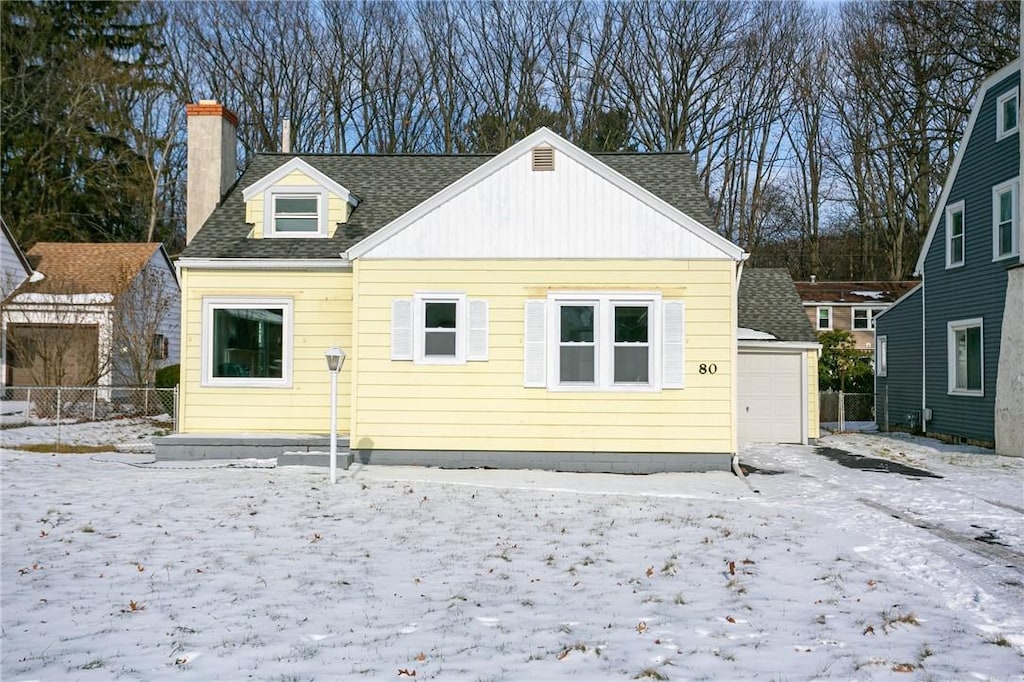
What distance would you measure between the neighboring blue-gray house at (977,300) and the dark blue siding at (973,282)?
22mm

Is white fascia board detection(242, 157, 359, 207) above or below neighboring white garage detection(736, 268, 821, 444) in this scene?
above

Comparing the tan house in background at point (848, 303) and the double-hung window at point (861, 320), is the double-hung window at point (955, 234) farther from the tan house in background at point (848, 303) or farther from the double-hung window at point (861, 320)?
A: the double-hung window at point (861, 320)

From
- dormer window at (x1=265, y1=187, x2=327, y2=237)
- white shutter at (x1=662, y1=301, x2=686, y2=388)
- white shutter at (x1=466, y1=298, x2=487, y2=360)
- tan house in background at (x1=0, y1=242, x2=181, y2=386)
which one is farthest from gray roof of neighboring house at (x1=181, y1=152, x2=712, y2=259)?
tan house in background at (x1=0, y1=242, x2=181, y2=386)

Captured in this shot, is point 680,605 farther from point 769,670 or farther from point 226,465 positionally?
point 226,465

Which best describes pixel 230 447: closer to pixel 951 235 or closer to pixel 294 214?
pixel 294 214

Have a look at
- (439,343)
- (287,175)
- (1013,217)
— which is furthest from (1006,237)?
(287,175)

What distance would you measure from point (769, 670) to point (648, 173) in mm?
12922

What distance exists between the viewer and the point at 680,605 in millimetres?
6613

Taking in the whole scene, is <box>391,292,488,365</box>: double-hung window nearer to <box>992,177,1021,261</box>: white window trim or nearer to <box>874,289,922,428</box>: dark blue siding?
<box>992,177,1021,261</box>: white window trim

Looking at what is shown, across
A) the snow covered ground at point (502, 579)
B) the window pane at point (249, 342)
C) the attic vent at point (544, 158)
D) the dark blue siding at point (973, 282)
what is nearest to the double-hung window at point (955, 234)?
the dark blue siding at point (973, 282)

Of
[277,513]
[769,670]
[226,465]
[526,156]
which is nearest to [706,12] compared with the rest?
[526,156]

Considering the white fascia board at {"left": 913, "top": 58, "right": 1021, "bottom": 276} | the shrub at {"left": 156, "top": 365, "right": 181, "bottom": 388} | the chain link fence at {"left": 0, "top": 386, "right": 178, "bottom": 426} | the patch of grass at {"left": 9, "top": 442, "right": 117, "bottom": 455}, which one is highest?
the white fascia board at {"left": 913, "top": 58, "right": 1021, "bottom": 276}

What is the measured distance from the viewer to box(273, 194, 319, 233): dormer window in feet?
51.7

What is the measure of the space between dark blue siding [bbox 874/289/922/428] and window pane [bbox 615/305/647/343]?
11326 mm
